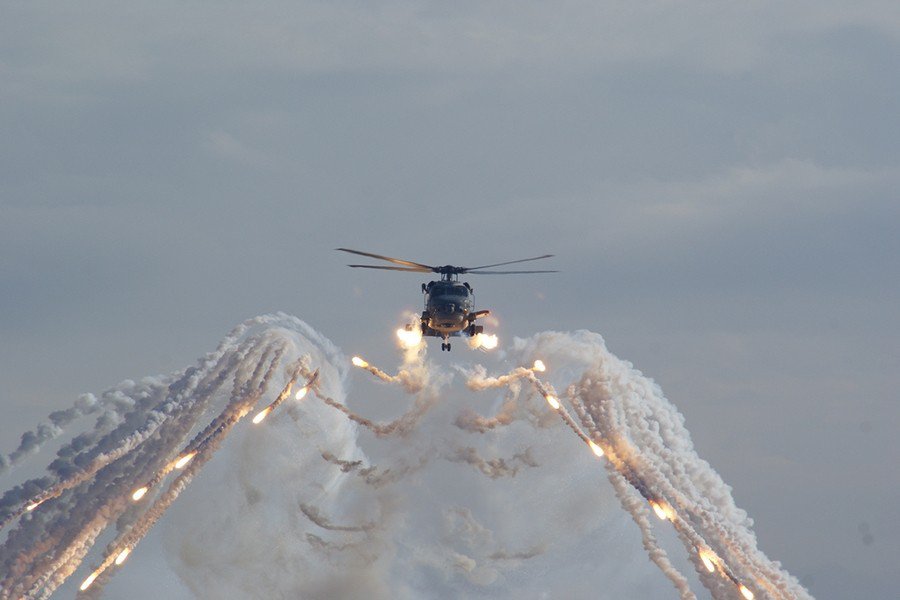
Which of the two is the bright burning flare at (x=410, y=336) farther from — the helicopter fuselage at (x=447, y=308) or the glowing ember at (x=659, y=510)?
the glowing ember at (x=659, y=510)

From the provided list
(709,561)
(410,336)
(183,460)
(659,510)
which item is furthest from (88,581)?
(709,561)

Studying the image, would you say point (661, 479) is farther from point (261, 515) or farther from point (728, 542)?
point (261, 515)

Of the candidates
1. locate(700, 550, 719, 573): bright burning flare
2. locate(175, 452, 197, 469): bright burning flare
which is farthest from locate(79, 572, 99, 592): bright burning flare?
locate(700, 550, 719, 573): bright burning flare

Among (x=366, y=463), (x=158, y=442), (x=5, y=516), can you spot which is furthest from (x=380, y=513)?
(x=5, y=516)

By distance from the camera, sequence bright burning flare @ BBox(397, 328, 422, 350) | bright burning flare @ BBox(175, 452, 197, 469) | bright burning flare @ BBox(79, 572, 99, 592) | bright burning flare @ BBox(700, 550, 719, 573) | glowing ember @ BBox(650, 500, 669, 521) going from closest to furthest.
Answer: bright burning flare @ BBox(700, 550, 719, 573) → bright burning flare @ BBox(79, 572, 99, 592) → glowing ember @ BBox(650, 500, 669, 521) → bright burning flare @ BBox(175, 452, 197, 469) → bright burning flare @ BBox(397, 328, 422, 350)

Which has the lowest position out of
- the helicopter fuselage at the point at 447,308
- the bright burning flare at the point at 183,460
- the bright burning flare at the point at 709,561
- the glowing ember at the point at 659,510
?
the bright burning flare at the point at 183,460

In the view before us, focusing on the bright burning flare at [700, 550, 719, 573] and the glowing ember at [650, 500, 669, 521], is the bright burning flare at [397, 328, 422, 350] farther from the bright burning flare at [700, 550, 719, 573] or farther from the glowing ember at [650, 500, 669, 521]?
the bright burning flare at [700, 550, 719, 573]

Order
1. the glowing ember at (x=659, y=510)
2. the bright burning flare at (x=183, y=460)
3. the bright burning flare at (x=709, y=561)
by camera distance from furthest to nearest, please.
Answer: the bright burning flare at (x=183, y=460) → the glowing ember at (x=659, y=510) → the bright burning flare at (x=709, y=561)

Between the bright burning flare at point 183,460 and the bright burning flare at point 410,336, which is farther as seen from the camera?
the bright burning flare at point 410,336

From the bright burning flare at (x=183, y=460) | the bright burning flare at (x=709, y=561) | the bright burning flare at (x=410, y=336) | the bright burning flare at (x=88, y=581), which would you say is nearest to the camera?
the bright burning flare at (x=709, y=561)

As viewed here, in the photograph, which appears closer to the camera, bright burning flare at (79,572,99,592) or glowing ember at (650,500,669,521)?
bright burning flare at (79,572,99,592)

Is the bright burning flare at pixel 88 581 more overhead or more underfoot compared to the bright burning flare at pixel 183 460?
more underfoot

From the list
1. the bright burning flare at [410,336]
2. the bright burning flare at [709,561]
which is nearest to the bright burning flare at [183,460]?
the bright burning flare at [410,336]
